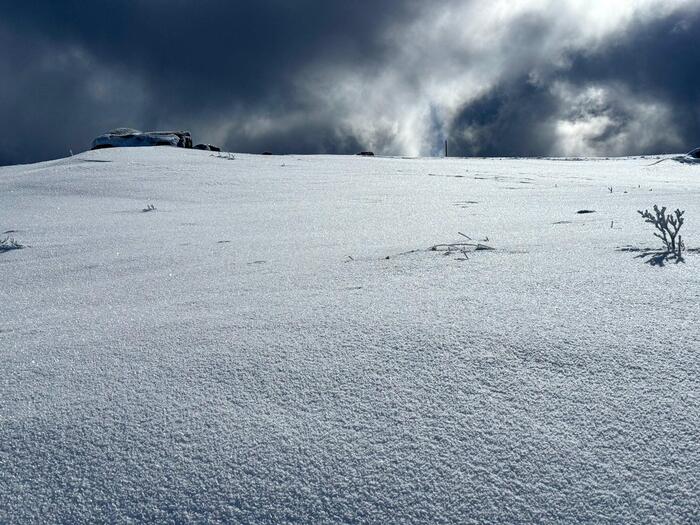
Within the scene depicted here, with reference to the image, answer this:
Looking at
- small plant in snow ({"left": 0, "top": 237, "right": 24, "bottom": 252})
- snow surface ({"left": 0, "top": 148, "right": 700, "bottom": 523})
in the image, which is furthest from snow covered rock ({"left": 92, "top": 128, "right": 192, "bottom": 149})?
snow surface ({"left": 0, "top": 148, "right": 700, "bottom": 523})

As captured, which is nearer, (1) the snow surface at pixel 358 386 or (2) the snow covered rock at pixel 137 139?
(1) the snow surface at pixel 358 386

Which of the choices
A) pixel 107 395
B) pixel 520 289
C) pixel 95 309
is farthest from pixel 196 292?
pixel 520 289

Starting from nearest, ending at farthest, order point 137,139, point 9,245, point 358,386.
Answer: point 358,386, point 9,245, point 137,139

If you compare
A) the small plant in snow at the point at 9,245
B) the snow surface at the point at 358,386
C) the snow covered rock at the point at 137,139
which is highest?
the snow covered rock at the point at 137,139

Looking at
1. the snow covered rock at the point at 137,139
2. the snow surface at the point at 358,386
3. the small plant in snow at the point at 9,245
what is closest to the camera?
the snow surface at the point at 358,386

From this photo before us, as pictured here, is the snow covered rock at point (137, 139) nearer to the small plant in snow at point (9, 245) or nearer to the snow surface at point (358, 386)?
the small plant in snow at point (9, 245)

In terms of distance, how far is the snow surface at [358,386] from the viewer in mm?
635

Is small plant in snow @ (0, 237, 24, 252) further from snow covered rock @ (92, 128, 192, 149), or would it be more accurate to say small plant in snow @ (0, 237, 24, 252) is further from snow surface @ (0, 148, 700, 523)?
snow covered rock @ (92, 128, 192, 149)

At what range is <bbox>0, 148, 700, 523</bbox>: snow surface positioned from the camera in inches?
25.0

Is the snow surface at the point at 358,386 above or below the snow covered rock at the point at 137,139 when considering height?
below

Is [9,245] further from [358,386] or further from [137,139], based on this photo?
[137,139]

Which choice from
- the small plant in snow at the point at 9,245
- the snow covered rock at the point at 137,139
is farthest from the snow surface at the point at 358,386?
the snow covered rock at the point at 137,139

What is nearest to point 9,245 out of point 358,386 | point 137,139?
point 358,386

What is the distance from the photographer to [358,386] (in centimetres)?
86
